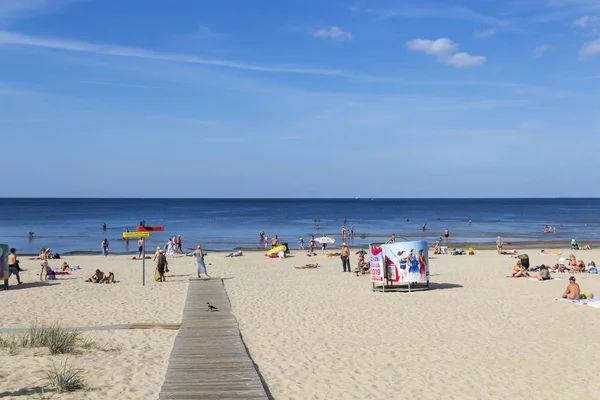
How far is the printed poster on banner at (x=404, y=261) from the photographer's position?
19.4 meters

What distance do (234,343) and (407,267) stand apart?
31.1ft

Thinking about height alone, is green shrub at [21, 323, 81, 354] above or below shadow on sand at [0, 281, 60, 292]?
above

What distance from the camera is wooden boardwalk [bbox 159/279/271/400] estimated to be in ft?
27.0

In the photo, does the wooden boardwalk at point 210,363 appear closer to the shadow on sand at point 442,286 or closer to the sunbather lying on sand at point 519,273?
the shadow on sand at point 442,286

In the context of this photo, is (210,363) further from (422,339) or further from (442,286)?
(442,286)

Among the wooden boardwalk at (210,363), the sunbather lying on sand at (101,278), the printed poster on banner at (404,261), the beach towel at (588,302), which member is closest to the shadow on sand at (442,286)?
the printed poster on banner at (404,261)

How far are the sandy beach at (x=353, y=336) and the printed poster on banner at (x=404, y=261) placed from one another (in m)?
0.67

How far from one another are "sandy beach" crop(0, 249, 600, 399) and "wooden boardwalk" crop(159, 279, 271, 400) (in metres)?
0.31

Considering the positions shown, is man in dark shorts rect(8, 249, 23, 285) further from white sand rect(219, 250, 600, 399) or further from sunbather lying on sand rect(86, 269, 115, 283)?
white sand rect(219, 250, 600, 399)

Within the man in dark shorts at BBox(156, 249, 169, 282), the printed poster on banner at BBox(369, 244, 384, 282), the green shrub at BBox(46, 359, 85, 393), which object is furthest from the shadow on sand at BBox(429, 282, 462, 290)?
the green shrub at BBox(46, 359, 85, 393)

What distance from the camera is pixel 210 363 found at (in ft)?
31.9

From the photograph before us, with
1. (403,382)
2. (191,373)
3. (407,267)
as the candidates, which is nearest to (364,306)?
(407,267)

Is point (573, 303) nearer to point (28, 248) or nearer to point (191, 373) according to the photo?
point (191, 373)

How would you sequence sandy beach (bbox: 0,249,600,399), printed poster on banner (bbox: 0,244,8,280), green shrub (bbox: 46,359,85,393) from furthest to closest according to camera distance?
printed poster on banner (bbox: 0,244,8,280) < sandy beach (bbox: 0,249,600,399) < green shrub (bbox: 46,359,85,393)
